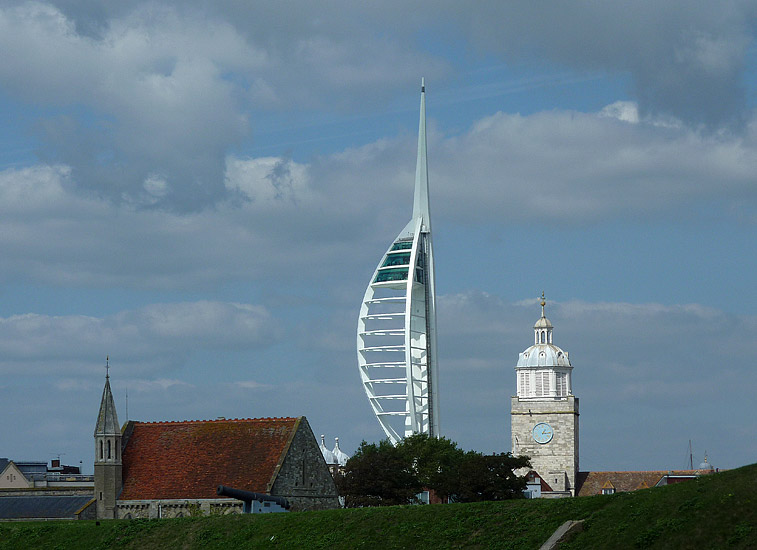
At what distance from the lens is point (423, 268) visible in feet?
501

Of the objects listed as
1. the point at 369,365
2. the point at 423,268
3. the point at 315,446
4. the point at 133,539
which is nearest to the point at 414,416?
the point at 369,365

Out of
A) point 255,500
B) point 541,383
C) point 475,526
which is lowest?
point 475,526

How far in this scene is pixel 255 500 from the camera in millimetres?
64375

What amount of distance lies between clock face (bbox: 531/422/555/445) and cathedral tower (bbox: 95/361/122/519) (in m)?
99.0

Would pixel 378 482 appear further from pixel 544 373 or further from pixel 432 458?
pixel 544 373

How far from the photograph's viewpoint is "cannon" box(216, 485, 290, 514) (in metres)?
61.9

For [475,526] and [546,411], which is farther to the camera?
[546,411]

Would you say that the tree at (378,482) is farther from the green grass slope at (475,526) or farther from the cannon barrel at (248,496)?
the green grass slope at (475,526)

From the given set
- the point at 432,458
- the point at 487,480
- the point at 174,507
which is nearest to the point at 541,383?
the point at 432,458

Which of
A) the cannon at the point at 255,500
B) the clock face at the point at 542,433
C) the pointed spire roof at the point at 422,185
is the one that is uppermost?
the pointed spire roof at the point at 422,185

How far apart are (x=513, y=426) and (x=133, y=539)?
116127 millimetres

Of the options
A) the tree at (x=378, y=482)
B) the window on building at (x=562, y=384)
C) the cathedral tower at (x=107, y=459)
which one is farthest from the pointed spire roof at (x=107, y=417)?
the window on building at (x=562, y=384)

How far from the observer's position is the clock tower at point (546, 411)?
164750mm

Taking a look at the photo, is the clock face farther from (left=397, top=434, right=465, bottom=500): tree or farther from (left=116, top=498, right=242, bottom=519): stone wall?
(left=116, top=498, right=242, bottom=519): stone wall
